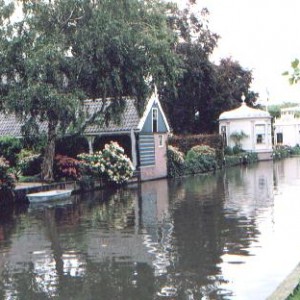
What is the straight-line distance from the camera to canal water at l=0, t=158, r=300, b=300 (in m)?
8.58

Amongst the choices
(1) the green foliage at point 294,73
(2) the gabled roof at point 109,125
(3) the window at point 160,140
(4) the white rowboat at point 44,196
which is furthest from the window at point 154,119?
(1) the green foliage at point 294,73

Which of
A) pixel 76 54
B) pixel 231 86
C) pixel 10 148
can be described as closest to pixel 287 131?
pixel 231 86

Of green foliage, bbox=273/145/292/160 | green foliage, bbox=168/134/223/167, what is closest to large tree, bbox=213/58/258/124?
green foliage, bbox=273/145/292/160

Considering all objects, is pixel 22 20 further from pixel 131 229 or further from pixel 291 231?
pixel 291 231

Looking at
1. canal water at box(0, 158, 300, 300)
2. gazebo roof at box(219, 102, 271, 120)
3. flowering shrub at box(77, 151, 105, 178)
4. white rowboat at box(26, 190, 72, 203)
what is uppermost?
gazebo roof at box(219, 102, 271, 120)

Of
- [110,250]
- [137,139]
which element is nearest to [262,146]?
[137,139]

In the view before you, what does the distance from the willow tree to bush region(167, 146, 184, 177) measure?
10909 mm

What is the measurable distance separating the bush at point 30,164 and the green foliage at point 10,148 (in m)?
0.35

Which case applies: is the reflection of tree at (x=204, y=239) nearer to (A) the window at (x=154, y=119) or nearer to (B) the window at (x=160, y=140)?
(A) the window at (x=154, y=119)

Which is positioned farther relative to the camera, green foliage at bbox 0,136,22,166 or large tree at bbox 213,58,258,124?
large tree at bbox 213,58,258,124

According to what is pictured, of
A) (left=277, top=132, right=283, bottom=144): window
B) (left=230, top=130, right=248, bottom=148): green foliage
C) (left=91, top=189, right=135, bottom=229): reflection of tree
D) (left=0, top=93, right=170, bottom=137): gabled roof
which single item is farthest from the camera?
(left=277, top=132, right=283, bottom=144): window

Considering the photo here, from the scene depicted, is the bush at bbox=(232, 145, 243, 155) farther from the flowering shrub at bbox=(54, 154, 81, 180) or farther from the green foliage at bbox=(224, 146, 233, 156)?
the flowering shrub at bbox=(54, 154, 81, 180)

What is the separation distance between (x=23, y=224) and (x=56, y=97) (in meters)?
7.52

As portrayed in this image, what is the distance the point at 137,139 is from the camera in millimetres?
33031
